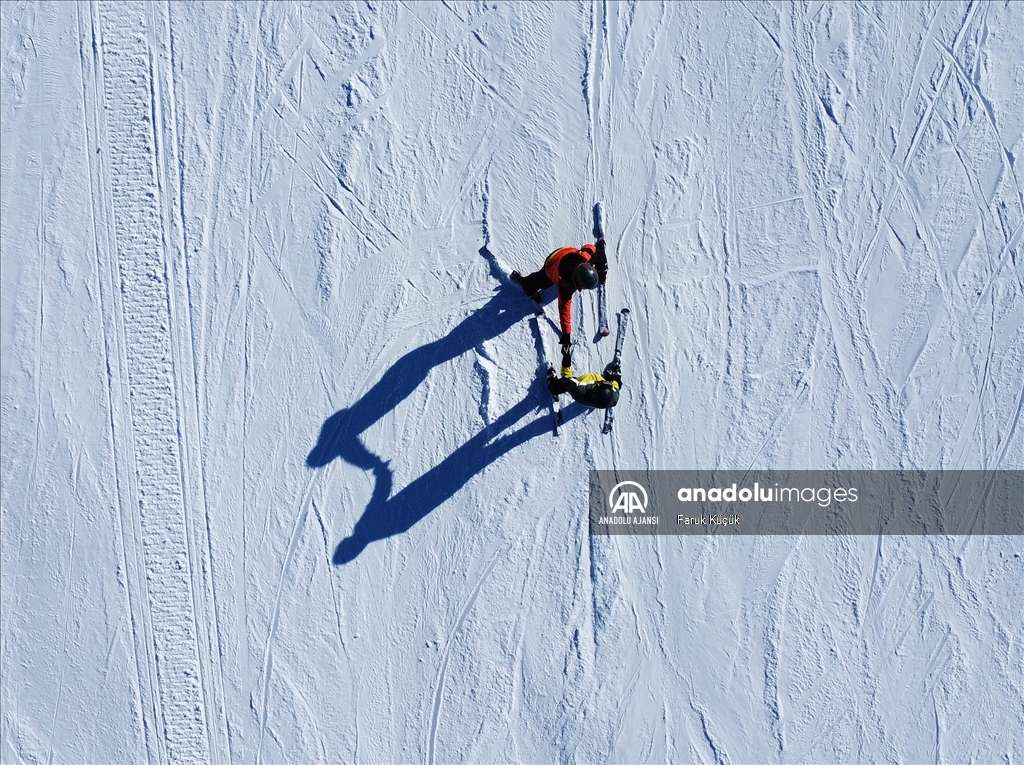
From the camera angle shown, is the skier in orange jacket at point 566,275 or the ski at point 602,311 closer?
the skier in orange jacket at point 566,275

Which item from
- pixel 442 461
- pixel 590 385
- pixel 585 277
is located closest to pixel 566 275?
pixel 585 277

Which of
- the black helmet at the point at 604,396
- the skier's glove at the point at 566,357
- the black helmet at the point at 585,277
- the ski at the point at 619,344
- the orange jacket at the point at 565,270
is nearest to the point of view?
the black helmet at the point at 585,277

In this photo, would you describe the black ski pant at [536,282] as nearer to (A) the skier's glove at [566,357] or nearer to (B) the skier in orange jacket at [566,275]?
(B) the skier in orange jacket at [566,275]

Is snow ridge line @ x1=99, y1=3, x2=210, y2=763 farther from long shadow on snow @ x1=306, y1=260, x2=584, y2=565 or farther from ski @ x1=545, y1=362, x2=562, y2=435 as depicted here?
ski @ x1=545, y1=362, x2=562, y2=435

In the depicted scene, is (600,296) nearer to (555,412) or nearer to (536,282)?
(536,282)

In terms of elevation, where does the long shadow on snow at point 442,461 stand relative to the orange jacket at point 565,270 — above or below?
below

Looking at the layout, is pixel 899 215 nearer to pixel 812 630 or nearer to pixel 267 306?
pixel 812 630

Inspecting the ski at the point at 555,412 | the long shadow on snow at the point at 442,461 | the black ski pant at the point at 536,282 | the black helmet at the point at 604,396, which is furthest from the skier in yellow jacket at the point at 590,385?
the black ski pant at the point at 536,282

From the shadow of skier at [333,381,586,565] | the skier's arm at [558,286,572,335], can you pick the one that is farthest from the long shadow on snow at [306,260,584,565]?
the skier's arm at [558,286,572,335]
